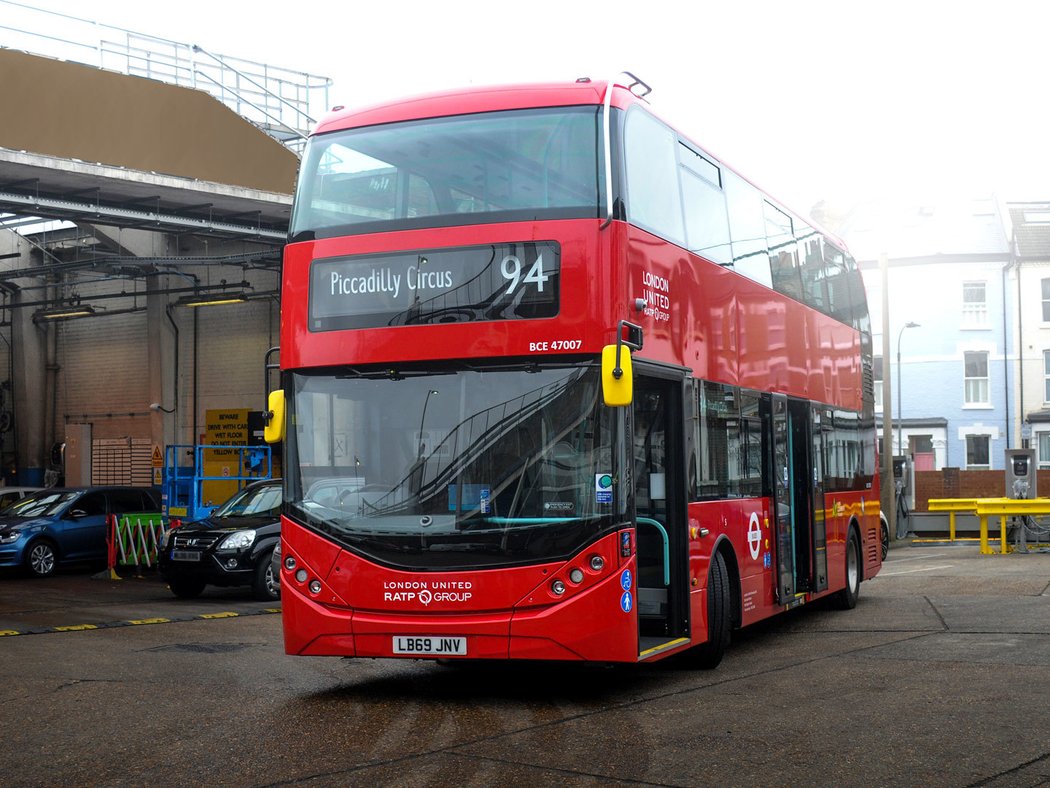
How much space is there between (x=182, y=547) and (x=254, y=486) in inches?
69.7

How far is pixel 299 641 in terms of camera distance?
31.5ft

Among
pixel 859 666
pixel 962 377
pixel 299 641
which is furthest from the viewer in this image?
pixel 962 377

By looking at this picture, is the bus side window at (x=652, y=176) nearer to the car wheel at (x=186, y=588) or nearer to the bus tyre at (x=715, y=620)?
the bus tyre at (x=715, y=620)

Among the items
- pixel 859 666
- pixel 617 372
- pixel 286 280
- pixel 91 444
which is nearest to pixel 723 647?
pixel 859 666

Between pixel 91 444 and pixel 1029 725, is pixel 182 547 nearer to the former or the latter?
pixel 1029 725

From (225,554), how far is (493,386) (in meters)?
9.98

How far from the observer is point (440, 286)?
9484 millimetres

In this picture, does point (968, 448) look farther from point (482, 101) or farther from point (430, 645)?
point (430, 645)

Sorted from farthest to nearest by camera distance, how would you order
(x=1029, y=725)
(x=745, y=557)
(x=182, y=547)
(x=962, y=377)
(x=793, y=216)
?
1. (x=962, y=377)
2. (x=182, y=547)
3. (x=793, y=216)
4. (x=745, y=557)
5. (x=1029, y=725)

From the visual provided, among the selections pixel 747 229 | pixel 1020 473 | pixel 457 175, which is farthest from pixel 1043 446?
pixel 457 175

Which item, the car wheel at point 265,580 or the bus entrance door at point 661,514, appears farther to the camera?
the car wheel at point 265,580

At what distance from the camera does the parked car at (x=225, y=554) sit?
18328 millimetres

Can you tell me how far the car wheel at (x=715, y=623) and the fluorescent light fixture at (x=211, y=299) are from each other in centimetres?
2285

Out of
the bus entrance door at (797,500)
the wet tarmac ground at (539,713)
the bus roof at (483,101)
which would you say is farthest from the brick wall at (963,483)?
the bus roof at (483,101)
